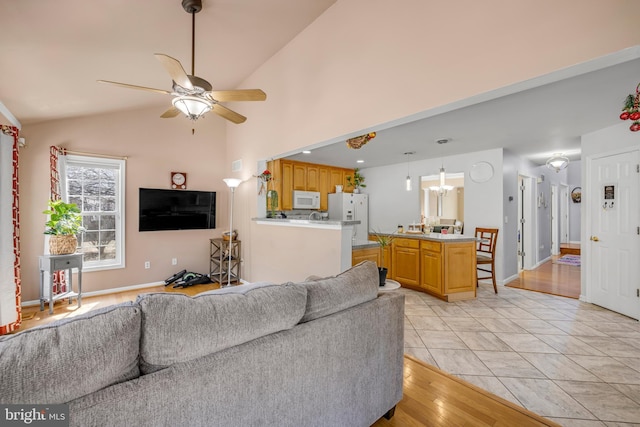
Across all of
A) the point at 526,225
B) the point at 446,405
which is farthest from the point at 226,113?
the point at 526,225

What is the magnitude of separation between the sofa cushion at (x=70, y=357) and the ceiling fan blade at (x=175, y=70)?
163 centimetres

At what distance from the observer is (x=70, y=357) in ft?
2.59

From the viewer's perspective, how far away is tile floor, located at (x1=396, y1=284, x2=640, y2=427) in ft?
6.16

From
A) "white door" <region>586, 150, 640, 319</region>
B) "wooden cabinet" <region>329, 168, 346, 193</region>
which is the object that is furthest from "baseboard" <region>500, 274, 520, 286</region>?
"wooden cabinet" <region>329, 168, 346, 193</region>

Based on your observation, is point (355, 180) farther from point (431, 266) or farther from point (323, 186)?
point (431, 266)

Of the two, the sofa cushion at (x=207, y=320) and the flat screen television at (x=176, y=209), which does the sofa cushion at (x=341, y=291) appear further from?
the flat screen television at (x=176, y=209)

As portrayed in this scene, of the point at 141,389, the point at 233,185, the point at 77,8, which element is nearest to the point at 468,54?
the point at 141,389

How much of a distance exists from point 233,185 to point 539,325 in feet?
14.6

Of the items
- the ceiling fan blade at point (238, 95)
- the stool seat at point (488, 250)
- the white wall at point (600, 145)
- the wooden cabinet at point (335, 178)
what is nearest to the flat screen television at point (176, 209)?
the wooden cabinet at point (335, 178)

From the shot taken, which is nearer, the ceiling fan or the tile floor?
the tile floor

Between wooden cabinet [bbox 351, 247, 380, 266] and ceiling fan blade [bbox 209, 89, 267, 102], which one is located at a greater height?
ceiling fan blade [bbox 209, 89, 267, 102]

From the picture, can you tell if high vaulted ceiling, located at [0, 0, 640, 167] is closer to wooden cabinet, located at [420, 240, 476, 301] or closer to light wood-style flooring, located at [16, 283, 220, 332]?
wooden cabinet, located at [420, 240, 476, 301]

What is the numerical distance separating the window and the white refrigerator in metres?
3.91

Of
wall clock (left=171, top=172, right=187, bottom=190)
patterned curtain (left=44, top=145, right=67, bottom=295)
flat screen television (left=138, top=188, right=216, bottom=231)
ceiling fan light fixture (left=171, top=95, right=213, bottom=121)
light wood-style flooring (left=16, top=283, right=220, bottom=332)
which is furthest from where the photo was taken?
wall clock (left=171, top=172, right=187, bottom=190)
